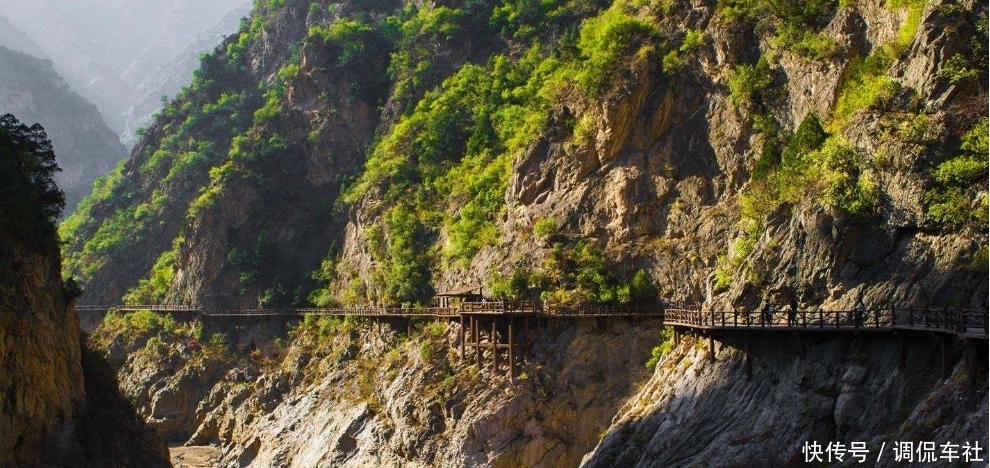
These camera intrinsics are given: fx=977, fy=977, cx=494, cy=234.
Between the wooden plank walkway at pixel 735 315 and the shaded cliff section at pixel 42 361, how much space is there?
18.4 meters

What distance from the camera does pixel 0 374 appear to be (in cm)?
3841

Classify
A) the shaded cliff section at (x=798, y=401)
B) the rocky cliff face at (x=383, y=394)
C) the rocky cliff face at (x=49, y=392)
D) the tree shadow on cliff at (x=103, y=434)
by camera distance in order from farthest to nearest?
the rocky cliff face at (x=383, y=394), the tree shadow on cliff at (x=103, y=434), the rocky cliff face at (x=49, y=392), the shaded cliff section at (x=798, y=401)

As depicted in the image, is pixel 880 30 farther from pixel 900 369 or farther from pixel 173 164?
pixel 173 164

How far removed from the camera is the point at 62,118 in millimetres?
165500

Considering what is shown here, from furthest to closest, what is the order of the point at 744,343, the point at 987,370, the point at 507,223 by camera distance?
the point at 507,223 < the point at 744,343 < the point at 987,370

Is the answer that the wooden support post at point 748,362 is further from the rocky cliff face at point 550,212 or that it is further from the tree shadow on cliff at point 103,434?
the tree shadow on cliff at point 103,434

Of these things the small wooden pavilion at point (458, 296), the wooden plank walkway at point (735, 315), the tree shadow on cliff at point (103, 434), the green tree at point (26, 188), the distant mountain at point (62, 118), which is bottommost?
the tree shadow on cliff at point (103, 434)

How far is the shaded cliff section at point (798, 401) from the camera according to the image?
29922mm

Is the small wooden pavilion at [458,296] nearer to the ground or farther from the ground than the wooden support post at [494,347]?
farther from the ground

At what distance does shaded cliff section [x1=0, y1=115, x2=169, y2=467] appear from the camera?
39.7m

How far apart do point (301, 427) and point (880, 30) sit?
41.7m

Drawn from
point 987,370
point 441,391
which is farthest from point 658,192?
point 987,370

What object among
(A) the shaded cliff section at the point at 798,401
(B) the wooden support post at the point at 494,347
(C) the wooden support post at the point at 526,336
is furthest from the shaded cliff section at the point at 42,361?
(A) the shaded cliff section at the point at 798,401

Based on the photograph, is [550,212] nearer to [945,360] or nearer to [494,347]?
[494,347]
